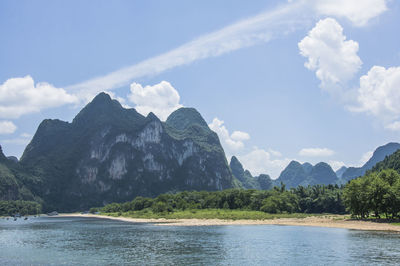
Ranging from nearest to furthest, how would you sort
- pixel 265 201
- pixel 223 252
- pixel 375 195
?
pixel 223 252 < pixel 375 195 < pixel 265 201

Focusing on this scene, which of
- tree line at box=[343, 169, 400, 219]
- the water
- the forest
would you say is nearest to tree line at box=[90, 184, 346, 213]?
the forest

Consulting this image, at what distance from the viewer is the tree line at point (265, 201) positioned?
118062 mm

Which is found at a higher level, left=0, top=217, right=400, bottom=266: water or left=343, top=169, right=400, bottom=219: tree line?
left=343, top=169, right=400, bottom=219: tree line

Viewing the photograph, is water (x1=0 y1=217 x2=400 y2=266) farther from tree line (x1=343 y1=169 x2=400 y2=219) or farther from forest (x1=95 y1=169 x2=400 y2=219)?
forest (x1=95 y1=169 x2=400 y2=219)

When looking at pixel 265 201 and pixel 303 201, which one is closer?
pixel 265 201

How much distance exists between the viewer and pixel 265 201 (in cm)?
12044

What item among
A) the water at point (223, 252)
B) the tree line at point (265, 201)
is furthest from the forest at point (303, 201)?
the water at point (223, 252)

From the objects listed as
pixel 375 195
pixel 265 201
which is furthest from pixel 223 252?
pixel 265 201

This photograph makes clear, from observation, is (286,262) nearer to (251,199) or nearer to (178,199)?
(251,199)

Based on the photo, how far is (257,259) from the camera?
3797 cm

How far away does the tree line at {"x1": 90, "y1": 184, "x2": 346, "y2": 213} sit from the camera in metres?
118

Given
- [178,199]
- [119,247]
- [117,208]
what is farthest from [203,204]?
[119,247]

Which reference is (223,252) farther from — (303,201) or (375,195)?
(303,201)

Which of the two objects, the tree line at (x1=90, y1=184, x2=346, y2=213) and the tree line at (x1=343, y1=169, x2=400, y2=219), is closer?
the tree line at (x1=343, y1=169, x2=400, y2=219)
